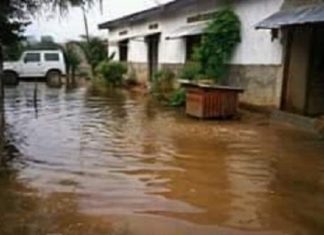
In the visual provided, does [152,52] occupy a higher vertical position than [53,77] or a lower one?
higher

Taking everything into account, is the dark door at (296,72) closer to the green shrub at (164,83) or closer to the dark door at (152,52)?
the green shrub at (164,83)

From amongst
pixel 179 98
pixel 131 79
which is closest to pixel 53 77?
pixel 131 79

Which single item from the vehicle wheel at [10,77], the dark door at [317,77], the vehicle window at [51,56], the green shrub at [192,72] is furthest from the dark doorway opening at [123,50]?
the dark door at [317,77]

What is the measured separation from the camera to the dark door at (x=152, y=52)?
27.4 meters

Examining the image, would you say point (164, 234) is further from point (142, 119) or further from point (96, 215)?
point (142, 119)

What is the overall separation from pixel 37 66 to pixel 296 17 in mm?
22464

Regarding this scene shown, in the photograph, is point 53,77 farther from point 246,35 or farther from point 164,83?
point 246,35

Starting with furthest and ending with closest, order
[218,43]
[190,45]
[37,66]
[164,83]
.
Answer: [37,66]
[190,45]
[164,83]
[218,43]

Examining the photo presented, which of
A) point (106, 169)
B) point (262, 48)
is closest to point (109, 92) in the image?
point (262, 48)

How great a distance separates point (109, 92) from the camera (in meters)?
24.8

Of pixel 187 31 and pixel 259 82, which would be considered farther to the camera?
pixel 187 31

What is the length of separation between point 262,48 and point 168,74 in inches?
192

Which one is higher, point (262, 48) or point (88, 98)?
point (262, 48)

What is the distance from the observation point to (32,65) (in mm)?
33219
